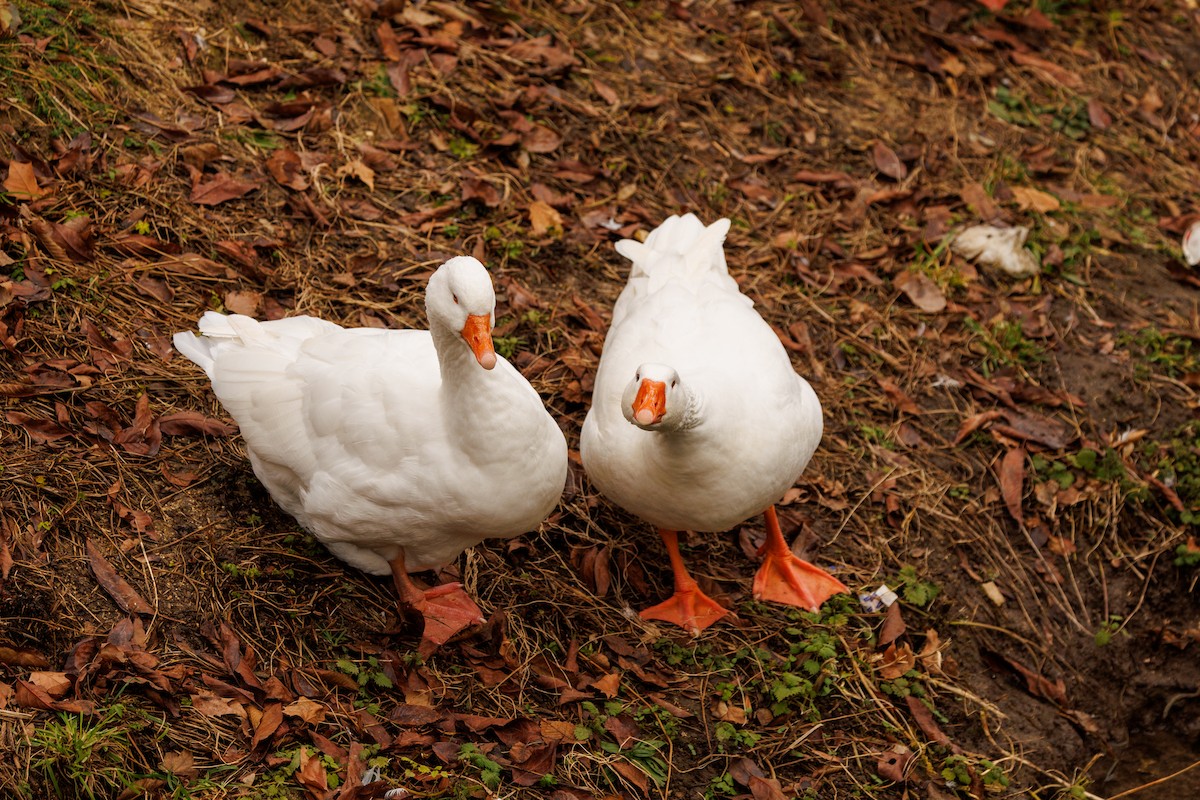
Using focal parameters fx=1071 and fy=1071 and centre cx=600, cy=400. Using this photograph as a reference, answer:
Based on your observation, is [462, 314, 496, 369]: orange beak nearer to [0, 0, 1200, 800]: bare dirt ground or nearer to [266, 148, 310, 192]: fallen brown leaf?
[0, 0, 1200, 800]: bare dirt ground

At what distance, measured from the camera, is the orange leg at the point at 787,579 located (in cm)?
444

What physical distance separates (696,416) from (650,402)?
335mm

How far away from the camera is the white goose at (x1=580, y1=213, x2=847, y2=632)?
3.67 m

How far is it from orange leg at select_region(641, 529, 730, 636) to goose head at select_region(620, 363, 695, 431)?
989mm

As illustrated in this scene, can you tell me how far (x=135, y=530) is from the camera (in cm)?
375

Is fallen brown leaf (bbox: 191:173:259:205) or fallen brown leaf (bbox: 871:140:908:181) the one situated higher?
fallen brown leaf (bbox: 191:173:259:205)

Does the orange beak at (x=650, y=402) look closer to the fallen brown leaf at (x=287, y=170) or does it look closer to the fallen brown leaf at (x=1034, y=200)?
the fallen brown leaf at (x=287, y=170)

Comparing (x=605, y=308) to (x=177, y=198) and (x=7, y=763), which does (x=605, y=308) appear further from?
(x=7, y=763)

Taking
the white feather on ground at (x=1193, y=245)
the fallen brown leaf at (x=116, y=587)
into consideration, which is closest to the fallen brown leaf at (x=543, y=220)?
the fallen brown leaf at (x=116, y=587)

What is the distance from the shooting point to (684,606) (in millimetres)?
4332

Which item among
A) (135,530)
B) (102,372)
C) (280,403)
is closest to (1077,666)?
(280,403)

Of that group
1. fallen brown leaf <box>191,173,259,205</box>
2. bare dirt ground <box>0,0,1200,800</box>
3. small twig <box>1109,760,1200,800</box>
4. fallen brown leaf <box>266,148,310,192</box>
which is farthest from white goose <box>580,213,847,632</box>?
fallen brown leaf <box>191,173,259,205</box>

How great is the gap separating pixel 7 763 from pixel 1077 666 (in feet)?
13.7

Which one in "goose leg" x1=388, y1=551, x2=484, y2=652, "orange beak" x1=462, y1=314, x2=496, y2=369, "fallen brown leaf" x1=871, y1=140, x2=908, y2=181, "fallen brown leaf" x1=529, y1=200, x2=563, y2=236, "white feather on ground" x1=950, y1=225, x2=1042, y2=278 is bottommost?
"goose leg" x1=388, y1=551, x2=484, y2=652
